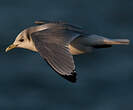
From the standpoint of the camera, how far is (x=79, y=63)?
10.9 meters

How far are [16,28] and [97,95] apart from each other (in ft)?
8.01

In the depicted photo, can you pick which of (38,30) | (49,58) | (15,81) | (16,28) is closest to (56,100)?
(15,81)

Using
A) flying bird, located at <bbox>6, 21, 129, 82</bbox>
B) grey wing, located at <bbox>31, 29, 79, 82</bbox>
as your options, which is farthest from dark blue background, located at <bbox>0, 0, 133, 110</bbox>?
grey wing, located at <bbox>31, 29, 79, 82</bbox>

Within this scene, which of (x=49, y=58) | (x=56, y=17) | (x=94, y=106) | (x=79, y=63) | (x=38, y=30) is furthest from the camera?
(x=56, y=17)

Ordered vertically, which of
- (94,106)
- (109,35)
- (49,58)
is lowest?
(94,106)

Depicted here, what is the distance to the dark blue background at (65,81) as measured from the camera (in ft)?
33.6

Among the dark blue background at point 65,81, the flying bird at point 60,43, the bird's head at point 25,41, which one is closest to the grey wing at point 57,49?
the flying bird at point 60,43

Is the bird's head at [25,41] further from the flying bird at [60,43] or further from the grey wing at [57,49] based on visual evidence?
the grey wing at [57,49]

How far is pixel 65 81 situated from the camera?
10.5m

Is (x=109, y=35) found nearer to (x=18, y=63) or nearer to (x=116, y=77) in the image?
(x=116, y=77)

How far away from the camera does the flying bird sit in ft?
20.4

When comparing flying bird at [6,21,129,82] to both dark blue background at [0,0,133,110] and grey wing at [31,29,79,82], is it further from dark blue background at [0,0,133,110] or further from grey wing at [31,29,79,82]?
dark blue background at [0,0,133,110]

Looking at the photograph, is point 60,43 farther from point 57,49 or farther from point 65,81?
point 65,81

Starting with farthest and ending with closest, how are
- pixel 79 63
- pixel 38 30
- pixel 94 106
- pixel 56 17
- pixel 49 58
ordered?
pixel 56 17
pixel 79 63
pixel 94 106
pixel 38 30
pixel 49 58
